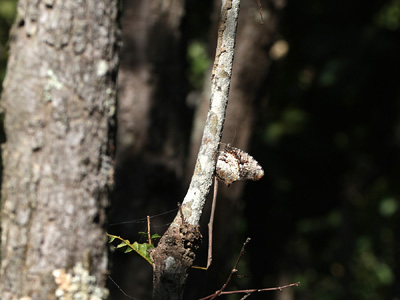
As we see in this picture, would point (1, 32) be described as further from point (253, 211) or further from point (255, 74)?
point (255, 74)

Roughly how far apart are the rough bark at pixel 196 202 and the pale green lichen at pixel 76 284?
0.20m

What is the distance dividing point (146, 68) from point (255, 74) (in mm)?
834

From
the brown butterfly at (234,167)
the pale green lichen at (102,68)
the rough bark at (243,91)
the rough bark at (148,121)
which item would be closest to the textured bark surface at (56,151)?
the pale green lichen at (102,68)

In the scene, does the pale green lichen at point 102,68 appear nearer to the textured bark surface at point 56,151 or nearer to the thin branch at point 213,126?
the textured bark surface at point 56,151

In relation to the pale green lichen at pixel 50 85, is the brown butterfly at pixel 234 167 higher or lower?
lower

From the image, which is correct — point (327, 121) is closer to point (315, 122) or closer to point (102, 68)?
point (315, 122)

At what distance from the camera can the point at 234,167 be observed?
5.84ft

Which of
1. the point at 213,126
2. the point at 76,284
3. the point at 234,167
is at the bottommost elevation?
the point at 76,284

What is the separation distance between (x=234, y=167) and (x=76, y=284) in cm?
59

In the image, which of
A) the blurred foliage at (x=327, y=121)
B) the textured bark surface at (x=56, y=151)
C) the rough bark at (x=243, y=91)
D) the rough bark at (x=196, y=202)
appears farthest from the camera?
the blurred foliage at (x=327, y=121)

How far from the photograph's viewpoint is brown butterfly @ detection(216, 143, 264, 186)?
1.76 meters

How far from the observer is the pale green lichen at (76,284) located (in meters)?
1.47

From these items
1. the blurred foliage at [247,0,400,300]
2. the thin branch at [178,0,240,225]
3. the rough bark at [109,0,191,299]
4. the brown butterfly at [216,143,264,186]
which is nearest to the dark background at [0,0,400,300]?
the blurred foliage at [247,0,400,300]

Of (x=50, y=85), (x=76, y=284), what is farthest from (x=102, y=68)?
(x=76, y=284)
